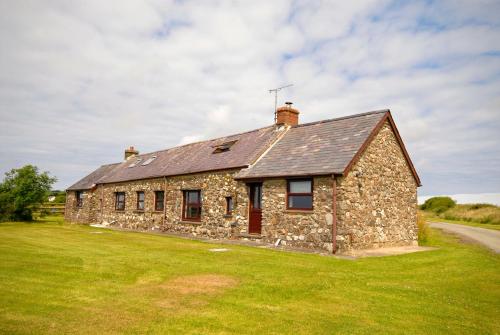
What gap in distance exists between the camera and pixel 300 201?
16516 millimetres

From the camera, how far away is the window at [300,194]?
16203 millimetres

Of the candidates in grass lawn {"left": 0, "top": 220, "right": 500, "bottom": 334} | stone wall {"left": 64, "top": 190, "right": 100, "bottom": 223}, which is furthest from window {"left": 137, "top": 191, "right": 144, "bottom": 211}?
grass lawn {"left": 0, "top": 220, "right": 500, "bottom": 334}

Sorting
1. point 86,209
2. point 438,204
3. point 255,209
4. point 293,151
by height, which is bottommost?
point 86,209

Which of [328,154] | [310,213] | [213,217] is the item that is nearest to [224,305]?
[310,213]

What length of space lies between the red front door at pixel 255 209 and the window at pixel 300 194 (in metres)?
1.98

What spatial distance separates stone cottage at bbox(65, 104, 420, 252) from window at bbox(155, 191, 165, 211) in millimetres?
39

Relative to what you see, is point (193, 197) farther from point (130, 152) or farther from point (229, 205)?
point (130, 152)

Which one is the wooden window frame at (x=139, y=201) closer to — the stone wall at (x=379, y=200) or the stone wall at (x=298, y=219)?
the stone wall at (x=298, y=219)

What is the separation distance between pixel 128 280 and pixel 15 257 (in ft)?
14.8

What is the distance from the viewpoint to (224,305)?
7176mm

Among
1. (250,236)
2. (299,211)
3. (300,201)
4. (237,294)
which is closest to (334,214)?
(299,211)

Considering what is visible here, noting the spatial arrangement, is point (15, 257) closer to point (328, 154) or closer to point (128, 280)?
point (128, 280)

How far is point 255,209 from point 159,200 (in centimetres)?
923

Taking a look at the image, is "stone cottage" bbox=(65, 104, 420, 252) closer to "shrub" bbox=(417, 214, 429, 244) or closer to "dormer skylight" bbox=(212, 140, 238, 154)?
"dormer skylight" bbox=(212, 140, 238, 154)
